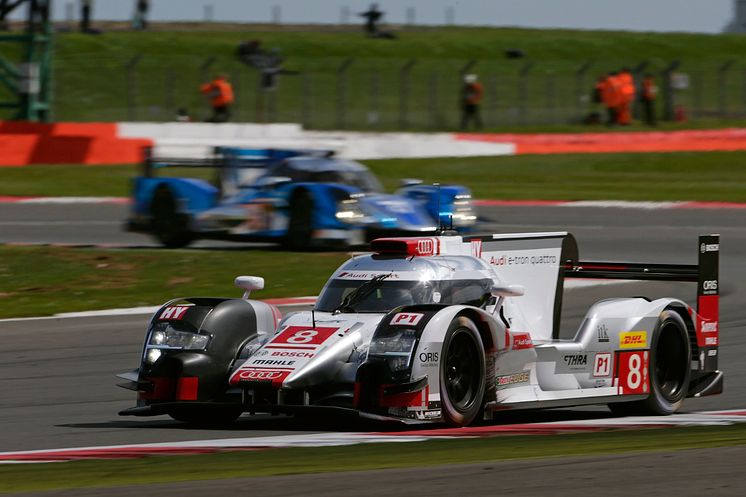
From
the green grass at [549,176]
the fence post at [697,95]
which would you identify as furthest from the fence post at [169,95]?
the fence post at [697,95]

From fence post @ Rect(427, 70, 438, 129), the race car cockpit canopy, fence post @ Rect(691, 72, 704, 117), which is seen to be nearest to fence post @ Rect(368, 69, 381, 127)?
fence post @ Rect(427, 70, 438, 129)

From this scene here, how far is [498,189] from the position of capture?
102 ft

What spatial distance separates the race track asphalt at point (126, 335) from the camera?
28.7 feet

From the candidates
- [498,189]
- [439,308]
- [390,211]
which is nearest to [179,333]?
[439,308]

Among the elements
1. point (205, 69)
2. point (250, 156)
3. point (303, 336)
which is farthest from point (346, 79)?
point (303, 336)

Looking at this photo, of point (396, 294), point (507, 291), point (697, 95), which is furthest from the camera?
point (697, 95)

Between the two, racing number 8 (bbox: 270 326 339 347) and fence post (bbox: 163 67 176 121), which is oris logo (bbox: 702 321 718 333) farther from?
fence post (bbox: 163 67 176 121)

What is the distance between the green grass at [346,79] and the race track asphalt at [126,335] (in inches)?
568

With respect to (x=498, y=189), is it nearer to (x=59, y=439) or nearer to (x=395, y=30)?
(x=59, y=439)

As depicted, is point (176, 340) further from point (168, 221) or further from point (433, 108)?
point (433, 108)

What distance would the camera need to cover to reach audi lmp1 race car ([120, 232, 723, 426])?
27.0 ft

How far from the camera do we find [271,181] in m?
19.6

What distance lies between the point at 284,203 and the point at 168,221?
2.13m

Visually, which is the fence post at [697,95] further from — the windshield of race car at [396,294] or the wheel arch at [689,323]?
the windshield of race car at [396,294]
